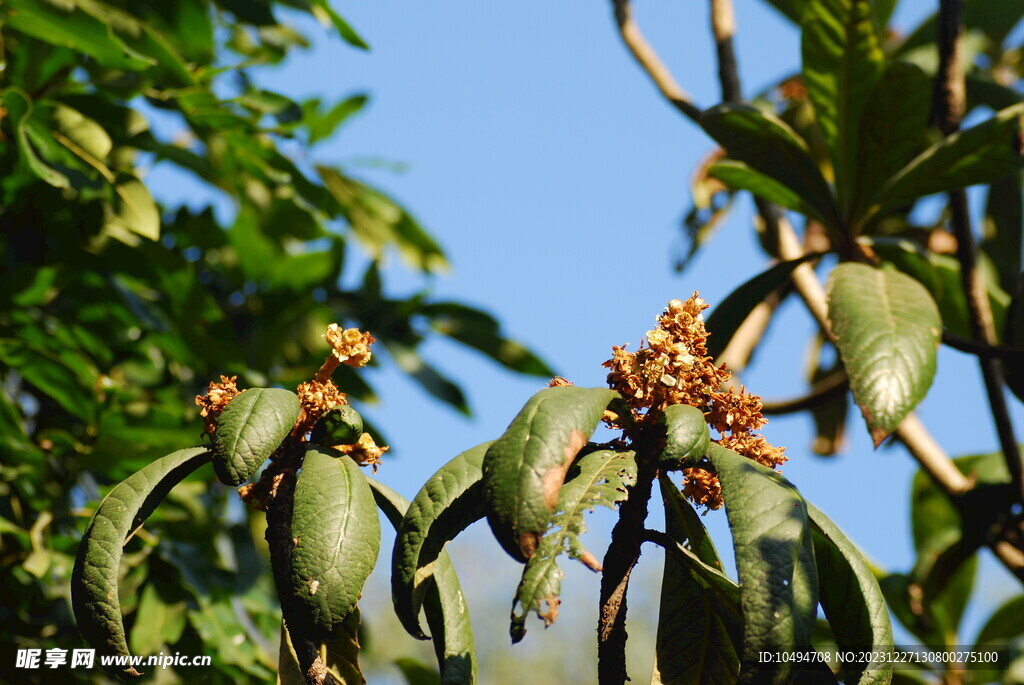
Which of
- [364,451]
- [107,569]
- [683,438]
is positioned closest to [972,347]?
[683,438]

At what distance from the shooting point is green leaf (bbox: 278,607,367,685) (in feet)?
3.61

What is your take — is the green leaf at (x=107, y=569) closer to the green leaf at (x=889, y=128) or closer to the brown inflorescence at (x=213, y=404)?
the brown inflorescence at (x=213, y=404)

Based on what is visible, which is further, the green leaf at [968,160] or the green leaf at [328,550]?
the green leaf at [968,160]

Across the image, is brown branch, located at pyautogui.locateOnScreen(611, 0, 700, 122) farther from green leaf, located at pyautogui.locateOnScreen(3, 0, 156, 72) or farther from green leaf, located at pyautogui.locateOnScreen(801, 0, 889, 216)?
green leaf, located at pyautogui.locateOnScreen(3, 0, 156, 72)

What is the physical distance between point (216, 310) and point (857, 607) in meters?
1.71

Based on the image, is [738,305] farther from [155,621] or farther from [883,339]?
[155,621]

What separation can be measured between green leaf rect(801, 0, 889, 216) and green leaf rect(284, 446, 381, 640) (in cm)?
133

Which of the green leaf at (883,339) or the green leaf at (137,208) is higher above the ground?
the green leaf at (883,339)

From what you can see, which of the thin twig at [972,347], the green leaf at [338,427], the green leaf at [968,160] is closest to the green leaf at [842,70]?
the green leaf at [968,160]

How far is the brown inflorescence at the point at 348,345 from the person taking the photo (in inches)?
44.8

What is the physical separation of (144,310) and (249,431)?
1.44 meters

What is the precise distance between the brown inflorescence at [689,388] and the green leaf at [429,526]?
18 cm

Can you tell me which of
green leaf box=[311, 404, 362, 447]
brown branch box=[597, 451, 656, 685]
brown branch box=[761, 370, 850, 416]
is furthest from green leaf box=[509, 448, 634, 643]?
brown branch box=[761, 370, 850, 416]

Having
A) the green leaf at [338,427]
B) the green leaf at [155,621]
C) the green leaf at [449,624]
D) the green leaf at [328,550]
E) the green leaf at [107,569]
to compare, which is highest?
the green leaf at [338,427]
